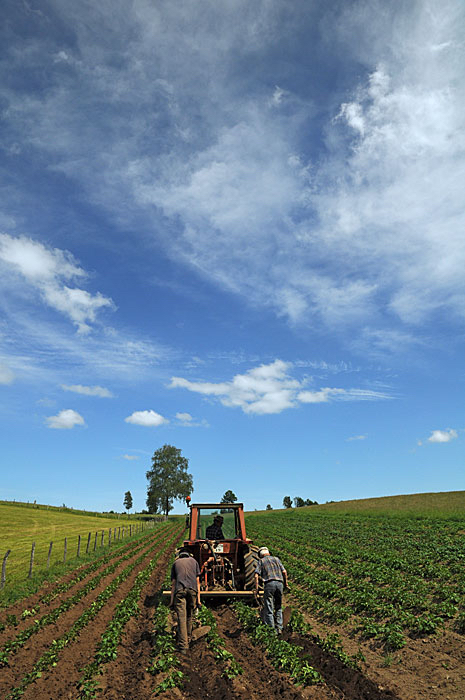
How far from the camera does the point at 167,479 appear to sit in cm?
8912

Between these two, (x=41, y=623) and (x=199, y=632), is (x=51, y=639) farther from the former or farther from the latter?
(x=199, y=632)

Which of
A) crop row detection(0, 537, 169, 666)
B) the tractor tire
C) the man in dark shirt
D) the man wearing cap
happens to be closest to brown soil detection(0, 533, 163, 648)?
crop row detection(0, 537, 169, 666)

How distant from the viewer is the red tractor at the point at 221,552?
12.1 m

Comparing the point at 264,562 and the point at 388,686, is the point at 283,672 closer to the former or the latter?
the point at 388,686

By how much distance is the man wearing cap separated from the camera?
32.0 ft

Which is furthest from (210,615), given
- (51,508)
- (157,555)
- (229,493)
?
(229,493)

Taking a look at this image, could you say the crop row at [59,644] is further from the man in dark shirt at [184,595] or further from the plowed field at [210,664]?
the man in dark shirt at [184,595]

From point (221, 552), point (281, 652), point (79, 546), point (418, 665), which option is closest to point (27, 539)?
point (79, 546)

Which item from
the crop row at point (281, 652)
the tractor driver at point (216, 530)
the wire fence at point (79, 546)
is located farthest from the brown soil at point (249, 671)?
the wire fence at point (79, 546)

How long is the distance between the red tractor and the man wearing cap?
1.38m

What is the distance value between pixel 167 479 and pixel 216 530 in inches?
3146

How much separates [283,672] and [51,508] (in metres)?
84.2

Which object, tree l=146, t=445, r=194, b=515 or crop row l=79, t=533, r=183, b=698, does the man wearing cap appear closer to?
crop row l=79, t=533, r=183, b=698

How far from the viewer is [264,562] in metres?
10.0
